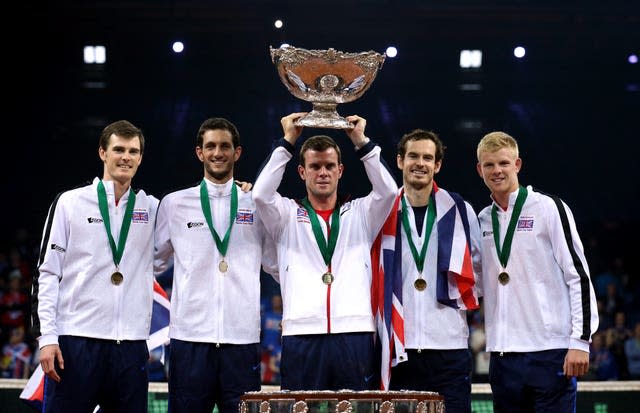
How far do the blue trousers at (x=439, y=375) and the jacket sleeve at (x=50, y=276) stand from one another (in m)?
1.84

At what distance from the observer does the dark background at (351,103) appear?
11547 millimetres

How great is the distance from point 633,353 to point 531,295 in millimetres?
7197

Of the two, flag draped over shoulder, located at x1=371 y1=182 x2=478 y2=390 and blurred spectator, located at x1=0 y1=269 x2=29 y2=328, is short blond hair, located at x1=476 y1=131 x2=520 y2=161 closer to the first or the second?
flag draped over shoulder, located at x1=371 y1=182 x2=478 y2=390

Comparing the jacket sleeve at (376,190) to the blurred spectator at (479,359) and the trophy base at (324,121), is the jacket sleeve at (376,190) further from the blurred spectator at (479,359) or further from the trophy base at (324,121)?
the blurred spectator at (479,359)

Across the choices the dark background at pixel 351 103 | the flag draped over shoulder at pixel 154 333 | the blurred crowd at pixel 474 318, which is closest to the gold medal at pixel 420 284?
the flag draped over shoulder at pixel 154 333

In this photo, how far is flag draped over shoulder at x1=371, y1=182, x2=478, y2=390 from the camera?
16.9 ft

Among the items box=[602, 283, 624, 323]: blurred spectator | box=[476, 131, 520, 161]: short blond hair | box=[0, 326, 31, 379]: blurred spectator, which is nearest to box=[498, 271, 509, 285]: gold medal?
box=[476, 131, 520, 161]: short blond hair

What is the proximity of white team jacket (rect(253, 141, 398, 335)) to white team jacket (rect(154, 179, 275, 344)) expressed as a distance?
15 cm

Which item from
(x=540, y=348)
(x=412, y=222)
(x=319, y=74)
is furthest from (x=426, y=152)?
(x=540, y=348)

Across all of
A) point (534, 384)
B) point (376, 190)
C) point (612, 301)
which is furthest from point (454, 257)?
point (612, 301)

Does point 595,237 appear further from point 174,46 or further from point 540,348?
point 540,348

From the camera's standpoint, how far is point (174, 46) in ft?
39.8

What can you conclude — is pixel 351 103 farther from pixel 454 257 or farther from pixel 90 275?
pixel 90 275

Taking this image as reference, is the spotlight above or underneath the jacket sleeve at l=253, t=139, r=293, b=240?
above
